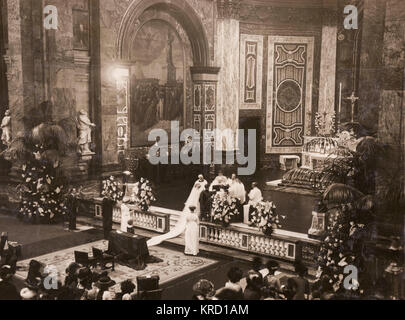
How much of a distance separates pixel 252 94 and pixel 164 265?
11.9 m

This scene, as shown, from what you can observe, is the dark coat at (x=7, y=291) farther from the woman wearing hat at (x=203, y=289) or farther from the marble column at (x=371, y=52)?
the marble column at (x=371, y=52)

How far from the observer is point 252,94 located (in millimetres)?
21391

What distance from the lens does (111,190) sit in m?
13.8

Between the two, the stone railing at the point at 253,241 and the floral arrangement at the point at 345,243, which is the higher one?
the floral arrangement at the point at 345,243

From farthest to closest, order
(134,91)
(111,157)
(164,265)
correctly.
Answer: (134,91)
(111,157)
(164,265)

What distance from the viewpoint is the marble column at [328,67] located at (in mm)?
21328

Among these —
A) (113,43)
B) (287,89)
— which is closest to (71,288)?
(113,43)

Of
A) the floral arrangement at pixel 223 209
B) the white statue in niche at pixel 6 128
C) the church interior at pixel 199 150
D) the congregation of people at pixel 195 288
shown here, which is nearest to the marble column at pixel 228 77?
the church interior at pixel 199 150

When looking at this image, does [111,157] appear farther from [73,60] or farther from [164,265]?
[164,265]

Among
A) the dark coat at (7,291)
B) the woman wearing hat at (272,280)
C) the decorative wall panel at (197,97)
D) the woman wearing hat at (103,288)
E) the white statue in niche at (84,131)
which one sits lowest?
the dark coat at (7,291)

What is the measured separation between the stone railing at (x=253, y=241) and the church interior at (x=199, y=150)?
0.03 m

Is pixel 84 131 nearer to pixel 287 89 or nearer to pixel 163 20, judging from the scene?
pixel 163 20

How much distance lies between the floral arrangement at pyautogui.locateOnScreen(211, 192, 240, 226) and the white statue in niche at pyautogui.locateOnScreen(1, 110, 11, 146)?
6.98 m
